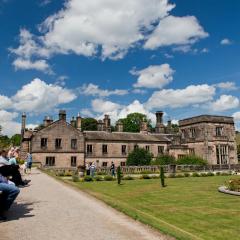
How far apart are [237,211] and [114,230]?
6.52 m

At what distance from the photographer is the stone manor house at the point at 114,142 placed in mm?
53781

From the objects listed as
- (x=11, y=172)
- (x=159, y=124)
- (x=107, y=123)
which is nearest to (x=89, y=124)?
(x=159, y=124)

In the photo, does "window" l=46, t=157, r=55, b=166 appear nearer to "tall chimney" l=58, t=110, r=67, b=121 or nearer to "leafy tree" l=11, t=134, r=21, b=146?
"tall chimney" l=58, t=110, r=67, b=121

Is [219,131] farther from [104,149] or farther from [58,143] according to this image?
[58,143]

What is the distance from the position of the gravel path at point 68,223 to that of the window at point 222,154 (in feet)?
166

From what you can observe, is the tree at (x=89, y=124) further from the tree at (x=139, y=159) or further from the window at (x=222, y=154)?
the window at (x=222, y=154)

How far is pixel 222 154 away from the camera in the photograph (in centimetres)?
6059

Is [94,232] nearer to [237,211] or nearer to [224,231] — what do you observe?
[224,231]

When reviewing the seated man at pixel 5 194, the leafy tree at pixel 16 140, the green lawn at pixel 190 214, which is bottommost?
the green lawn at pixel 190 214

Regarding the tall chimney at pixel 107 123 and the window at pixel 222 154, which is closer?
the window at pixel 222 154

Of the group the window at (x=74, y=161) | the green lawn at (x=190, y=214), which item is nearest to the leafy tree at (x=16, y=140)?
the window at (x=74, y=161)

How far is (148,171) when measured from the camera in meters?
44.3

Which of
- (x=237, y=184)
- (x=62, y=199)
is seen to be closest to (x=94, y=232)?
(x=62, y=199)

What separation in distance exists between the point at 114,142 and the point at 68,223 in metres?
49.0
